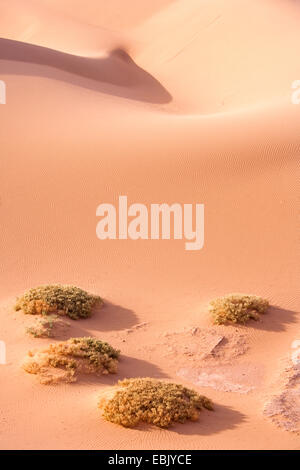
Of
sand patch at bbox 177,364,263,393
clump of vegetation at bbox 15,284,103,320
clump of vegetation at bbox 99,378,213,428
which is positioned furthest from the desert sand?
clump of vegetation at bbox 15,284,103,320

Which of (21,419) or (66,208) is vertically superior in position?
(66,208)

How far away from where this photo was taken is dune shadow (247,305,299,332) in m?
10.5

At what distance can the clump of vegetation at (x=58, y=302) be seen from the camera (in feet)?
34.1

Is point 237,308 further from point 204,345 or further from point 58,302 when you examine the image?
point 58,302

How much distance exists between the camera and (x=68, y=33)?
1352 inches

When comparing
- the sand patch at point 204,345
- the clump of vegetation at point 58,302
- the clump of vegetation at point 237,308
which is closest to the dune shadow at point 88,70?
the clump of vegetation at point 58,302

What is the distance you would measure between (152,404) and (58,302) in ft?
12.0

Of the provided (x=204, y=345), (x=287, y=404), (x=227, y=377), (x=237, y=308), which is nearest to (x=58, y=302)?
(x=204, y=345)

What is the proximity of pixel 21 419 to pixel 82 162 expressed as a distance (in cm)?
947

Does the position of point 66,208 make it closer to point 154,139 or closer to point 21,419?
point 154,139

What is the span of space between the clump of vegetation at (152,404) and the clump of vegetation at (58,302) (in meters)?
2.91

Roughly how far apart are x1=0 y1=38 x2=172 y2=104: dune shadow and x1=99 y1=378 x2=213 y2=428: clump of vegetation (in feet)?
50.0

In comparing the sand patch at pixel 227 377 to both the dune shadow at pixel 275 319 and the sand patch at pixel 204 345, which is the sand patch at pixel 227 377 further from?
the dune shadow at pixel 275 319
